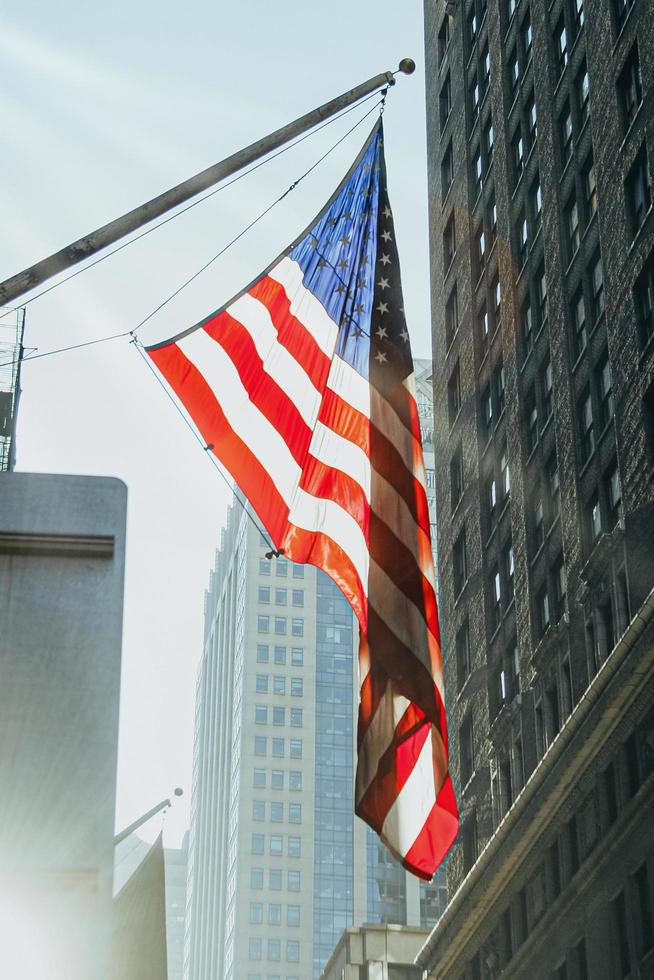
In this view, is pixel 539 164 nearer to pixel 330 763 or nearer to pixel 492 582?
pixel 492 582

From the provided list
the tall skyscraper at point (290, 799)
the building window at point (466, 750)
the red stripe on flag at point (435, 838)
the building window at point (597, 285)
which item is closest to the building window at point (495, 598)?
the building window at point (466, 750)

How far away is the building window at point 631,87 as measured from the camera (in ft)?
158

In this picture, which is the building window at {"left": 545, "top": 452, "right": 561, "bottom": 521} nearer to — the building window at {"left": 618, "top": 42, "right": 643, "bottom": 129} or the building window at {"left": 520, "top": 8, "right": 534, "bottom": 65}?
the building window at {"left": 618, "top": 42, "right": 643, "bottom": 129}

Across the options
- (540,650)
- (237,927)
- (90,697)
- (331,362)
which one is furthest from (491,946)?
(237,927)

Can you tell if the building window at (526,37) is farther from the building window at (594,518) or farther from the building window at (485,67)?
the building window at (594,518)

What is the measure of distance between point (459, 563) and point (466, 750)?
7.36m

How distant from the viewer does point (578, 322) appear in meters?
52.4

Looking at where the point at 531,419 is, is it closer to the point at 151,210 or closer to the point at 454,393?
the point at 454,393

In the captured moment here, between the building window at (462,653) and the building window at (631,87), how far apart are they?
20.3 metres

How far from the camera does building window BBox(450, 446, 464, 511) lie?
64.6m

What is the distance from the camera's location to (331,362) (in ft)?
66.5

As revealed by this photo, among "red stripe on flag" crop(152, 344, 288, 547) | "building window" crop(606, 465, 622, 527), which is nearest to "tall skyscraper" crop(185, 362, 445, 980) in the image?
"building window" crop(606, 465, 622, 527)

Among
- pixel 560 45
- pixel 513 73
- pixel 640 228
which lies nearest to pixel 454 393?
pixel 513 73

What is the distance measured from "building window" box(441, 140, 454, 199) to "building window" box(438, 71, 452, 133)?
1552 mm
